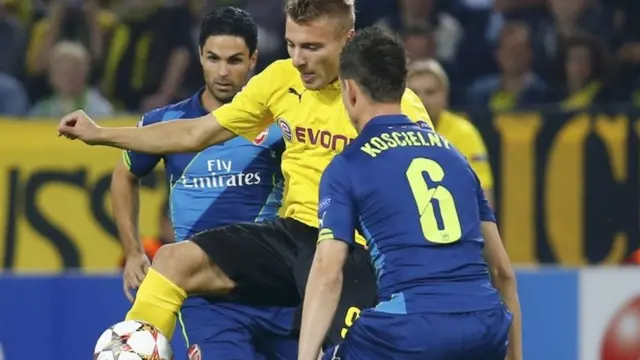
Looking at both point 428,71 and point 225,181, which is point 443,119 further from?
point 225,181

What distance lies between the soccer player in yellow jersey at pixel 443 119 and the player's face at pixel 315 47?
3.28m

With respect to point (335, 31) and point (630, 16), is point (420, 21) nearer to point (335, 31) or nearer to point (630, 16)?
A: point (630, 16)

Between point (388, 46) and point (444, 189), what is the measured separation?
1.88 feet

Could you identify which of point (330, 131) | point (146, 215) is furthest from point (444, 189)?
point (146, 215)

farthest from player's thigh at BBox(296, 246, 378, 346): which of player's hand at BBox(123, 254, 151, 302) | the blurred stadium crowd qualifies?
the blurred stadium crowd

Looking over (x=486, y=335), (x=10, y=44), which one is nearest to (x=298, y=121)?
(x=486, y=335)

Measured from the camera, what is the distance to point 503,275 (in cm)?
607

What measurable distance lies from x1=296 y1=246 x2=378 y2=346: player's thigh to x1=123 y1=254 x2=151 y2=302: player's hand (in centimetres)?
165

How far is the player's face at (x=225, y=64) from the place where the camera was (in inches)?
289

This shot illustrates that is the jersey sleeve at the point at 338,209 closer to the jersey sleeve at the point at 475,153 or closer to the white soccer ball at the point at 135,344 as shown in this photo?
the white soccer ball at the point at 135,344

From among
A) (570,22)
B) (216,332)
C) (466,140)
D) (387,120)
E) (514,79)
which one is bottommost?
(216,332)

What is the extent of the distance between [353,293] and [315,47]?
3.35 feet

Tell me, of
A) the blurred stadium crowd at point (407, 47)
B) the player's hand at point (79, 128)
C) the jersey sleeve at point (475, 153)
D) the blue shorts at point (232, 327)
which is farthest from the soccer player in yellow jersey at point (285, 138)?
the blurred stadium crowd at point (407, 47)

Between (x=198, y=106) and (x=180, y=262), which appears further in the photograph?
(x=198, y=106)
